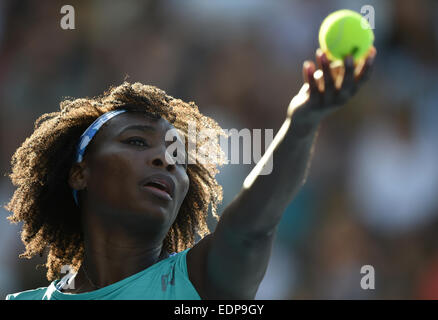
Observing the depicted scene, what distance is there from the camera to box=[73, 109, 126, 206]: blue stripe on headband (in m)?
3.06

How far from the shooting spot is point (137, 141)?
9.52 ft

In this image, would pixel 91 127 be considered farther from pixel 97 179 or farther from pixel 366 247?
pixel 366 247

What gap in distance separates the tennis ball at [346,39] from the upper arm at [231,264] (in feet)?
2.19

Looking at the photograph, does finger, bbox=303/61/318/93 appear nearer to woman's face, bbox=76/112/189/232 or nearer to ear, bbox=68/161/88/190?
woman's face, bbox=76/112/189/232

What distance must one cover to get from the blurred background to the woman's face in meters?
2.64

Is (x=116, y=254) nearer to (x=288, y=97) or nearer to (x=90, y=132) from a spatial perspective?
(x=90, y=132)

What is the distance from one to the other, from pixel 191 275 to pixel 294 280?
306cm

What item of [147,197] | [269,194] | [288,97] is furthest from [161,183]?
[288,97]

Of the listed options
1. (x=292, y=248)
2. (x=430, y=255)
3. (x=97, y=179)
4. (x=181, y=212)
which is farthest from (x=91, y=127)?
(x=430, y=255)

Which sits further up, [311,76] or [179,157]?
[311,76]

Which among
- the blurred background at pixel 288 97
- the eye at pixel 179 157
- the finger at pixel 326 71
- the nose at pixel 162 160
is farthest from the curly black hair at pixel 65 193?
the blurred background at pixel 288 97

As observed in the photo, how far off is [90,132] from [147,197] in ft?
1.82

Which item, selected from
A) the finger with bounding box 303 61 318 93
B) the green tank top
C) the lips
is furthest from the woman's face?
the finger with bounding box 303 61 318 93
